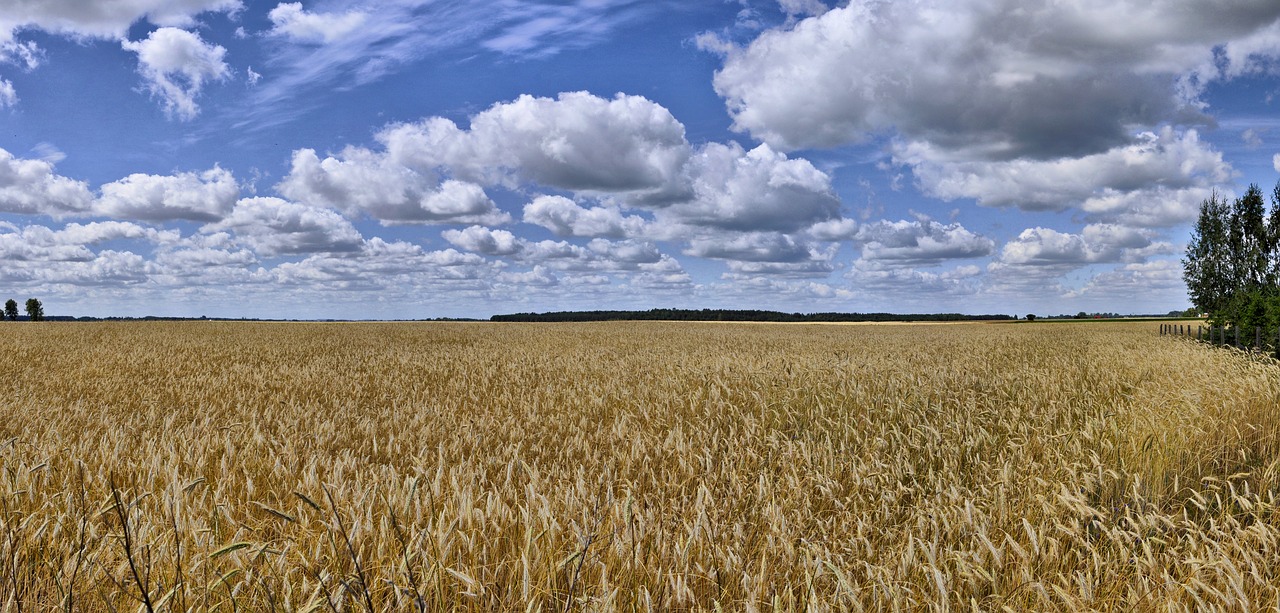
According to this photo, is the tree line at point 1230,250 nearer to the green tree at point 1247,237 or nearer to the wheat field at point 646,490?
the green tree at point 1247,237

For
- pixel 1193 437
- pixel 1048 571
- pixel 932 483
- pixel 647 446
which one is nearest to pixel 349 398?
pixel 647 446

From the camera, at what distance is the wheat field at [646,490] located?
9.13 feet

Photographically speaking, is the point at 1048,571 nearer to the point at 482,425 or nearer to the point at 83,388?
the point at 482,425

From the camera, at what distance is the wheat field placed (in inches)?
110

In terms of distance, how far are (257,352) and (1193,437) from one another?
60.0ft

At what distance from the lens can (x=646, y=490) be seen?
4766 millimetres

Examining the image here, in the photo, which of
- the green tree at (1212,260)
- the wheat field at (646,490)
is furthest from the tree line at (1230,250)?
the wheat field at (646,490)

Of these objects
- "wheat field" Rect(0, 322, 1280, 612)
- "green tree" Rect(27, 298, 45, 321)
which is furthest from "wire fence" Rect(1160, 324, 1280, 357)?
"green tree" Rect(27, 298, 45, 321)

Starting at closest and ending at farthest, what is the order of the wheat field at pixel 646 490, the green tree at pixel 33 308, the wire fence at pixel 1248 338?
the wheat field at pixel 646 490 → the wire fence at pixel 1248 338 → the green tree at pixel 33 308

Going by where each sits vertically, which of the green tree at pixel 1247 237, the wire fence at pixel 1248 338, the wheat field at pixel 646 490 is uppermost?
the green tree at pixel 1247 237

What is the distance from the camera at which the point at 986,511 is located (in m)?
4.53

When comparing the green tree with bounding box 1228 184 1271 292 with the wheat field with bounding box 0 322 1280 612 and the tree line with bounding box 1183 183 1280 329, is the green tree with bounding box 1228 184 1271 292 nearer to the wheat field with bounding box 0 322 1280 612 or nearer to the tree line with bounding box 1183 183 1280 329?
the tree line with bounding box 1183 183 1280 329

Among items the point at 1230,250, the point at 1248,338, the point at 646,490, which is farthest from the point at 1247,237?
the point at 646,490

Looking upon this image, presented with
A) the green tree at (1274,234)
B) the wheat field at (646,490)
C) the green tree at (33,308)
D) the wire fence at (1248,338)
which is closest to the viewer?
the wheat field at (646,490)
